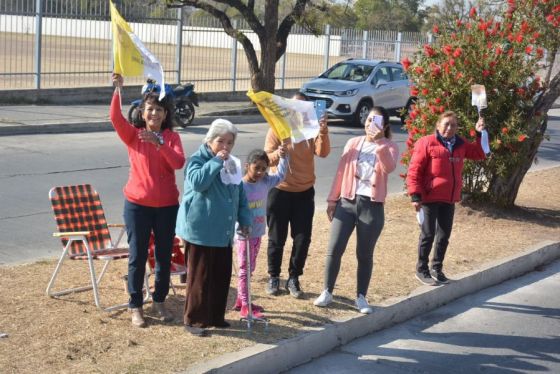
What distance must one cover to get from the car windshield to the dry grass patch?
14159 millimetres

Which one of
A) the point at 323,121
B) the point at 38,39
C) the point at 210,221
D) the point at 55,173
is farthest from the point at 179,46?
the point at 210,221

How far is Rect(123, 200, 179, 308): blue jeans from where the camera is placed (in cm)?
642

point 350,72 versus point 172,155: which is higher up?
point 350,72

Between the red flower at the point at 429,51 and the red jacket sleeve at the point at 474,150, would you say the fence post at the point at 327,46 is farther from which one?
the red jacket sleeve at the point at 474,150

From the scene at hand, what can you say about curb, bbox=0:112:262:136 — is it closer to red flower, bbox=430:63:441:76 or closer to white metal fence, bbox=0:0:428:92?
white metal fence, bbox=0:0:428:92

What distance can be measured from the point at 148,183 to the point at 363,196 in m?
1.79

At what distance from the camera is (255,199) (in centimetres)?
689

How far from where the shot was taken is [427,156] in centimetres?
843

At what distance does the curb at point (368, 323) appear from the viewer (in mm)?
6004

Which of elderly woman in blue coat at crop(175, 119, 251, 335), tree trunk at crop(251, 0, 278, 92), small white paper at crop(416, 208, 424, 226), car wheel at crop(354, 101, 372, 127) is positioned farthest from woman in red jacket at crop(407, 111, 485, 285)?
tree trunk at crop(251, 0, 278, 92)

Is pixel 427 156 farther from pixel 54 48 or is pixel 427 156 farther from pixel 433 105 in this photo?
pixel 54 48

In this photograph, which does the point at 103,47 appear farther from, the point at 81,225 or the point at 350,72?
the point at 81,225

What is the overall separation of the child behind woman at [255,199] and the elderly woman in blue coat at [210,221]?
0.33 metres

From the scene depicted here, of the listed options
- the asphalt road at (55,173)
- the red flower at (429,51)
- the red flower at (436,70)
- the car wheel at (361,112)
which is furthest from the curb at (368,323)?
the car wheel at (361,112)
